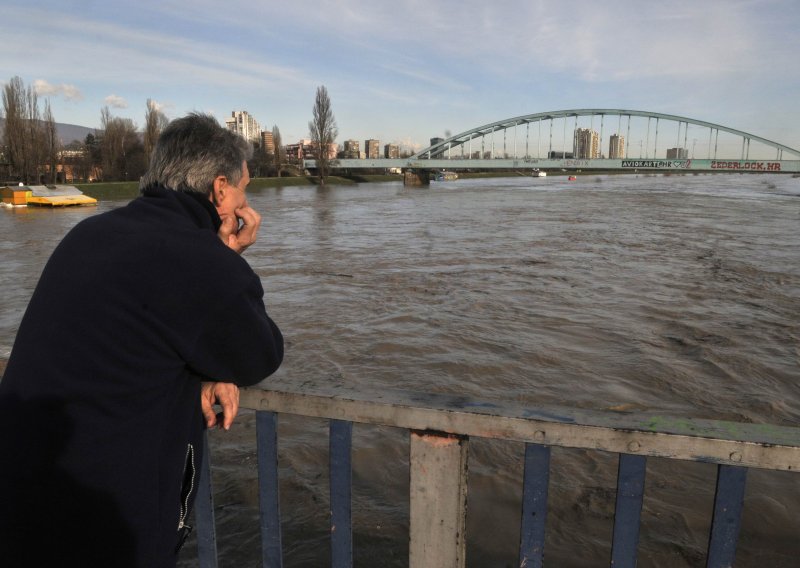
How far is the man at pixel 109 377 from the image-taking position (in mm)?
1135

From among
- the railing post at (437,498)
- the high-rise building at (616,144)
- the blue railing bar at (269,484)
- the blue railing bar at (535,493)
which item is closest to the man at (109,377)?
the blue railing bar at (269,484)

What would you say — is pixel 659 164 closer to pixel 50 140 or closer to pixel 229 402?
pixel 50 140

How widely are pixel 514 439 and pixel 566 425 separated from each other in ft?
0.41

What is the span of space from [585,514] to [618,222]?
65.7 feet

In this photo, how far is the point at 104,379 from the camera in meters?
1.14

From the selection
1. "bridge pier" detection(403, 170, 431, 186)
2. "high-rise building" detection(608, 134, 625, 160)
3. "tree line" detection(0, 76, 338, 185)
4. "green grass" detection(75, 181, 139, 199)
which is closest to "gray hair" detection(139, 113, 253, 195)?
"tree line" detection(0, 76, 338, 185)

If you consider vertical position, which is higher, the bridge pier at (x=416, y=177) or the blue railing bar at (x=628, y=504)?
the bridge pier at (x=416, y=177)

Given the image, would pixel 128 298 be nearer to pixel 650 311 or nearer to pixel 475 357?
pixel 475 357

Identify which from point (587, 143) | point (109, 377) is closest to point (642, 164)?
point (109, 377)

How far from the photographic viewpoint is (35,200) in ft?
97.6

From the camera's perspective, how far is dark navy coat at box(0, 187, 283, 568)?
1134 millimetres

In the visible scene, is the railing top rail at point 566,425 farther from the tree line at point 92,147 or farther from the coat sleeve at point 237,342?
the tree line at point 92,147

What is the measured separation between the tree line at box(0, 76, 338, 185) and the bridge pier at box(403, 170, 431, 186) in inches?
372

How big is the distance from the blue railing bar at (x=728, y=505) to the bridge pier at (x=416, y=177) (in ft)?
225
